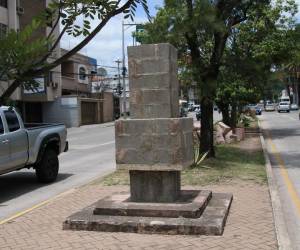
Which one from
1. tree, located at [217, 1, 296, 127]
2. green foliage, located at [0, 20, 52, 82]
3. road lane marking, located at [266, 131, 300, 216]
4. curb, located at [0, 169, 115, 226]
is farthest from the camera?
Result: tree, located at [217, 1, 296, 127]

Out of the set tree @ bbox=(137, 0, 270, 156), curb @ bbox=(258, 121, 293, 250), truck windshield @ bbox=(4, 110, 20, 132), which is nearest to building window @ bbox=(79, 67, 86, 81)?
tree @ bbox=(137, 0, 270, 156)

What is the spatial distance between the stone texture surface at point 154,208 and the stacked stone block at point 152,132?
261 mm

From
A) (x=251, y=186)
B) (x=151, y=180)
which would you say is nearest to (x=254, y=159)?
(x=251, y=186)

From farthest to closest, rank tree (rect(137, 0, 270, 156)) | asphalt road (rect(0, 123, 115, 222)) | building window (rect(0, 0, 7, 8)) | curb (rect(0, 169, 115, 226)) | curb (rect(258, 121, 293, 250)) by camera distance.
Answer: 1. building window (rect(0, 0, 7, 8))
2. tree (rect(137, 0, 270, 156))
3. asphalt road (rect(0, 123, 115, 222))
4. curb (rect(0, 169, 115, 226))
5. curb (rect(258, 121, 293, 250))

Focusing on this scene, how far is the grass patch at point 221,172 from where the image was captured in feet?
39.1

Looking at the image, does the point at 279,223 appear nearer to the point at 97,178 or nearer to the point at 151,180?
the point at 151,180

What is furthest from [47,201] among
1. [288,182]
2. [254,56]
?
[254,56]

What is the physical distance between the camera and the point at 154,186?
320 inches

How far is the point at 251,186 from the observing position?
36.4 ft

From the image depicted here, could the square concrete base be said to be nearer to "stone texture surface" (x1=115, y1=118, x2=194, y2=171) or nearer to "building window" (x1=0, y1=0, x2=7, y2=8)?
"stone texture surface" (x1=115, y1=118, x2=194, y2=171)

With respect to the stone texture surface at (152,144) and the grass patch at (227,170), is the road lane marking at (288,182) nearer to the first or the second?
the grass patch at (227,170)

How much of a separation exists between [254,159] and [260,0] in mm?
4729

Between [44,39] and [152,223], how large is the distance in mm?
5264

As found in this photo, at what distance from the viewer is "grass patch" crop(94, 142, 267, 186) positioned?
11.9 metres
